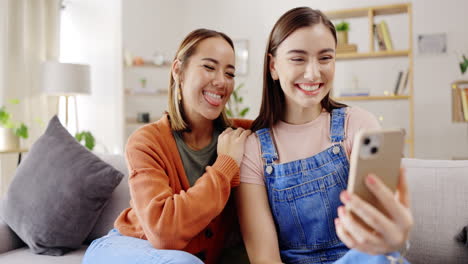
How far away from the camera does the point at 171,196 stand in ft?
4.08

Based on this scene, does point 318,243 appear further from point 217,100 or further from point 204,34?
point 204,34

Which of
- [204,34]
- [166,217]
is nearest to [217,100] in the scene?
[204,34]

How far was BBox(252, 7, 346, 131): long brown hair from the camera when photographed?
1.27 metres

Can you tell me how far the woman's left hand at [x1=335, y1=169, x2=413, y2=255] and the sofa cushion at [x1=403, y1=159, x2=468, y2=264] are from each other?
76 cm

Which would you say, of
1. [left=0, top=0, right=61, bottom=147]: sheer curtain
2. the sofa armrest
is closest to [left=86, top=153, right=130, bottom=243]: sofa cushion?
the sofa armrest

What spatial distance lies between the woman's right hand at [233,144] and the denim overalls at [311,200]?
0.10 meters

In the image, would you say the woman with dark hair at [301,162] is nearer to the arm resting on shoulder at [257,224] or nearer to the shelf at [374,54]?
the arm resting on shoulder at [257,224]

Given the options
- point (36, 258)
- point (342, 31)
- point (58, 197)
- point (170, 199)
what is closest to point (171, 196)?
point (170, 199)

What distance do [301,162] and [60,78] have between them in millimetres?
3541

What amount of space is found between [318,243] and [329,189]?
0.16 metres

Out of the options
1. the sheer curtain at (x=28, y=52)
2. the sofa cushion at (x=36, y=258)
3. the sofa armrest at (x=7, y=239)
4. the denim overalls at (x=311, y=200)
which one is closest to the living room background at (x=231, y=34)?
the sheer curtain at (x=28, y=52)

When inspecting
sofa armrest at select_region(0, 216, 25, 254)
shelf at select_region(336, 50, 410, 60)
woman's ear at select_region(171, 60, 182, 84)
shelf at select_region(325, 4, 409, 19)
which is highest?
shelf at select_region(325, 4, 409, 19)

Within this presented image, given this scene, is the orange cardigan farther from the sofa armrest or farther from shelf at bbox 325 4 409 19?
shelf at bbox 325 4 409 19

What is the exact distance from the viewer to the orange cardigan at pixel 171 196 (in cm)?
120
